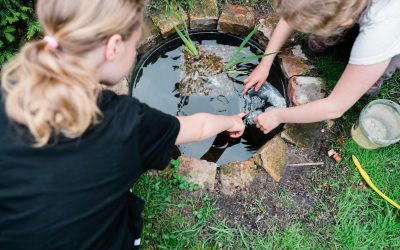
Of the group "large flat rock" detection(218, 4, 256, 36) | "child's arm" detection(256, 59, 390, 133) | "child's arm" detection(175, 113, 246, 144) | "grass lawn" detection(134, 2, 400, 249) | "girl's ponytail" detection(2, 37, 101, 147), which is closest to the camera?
"girl's ponytail" detection(2, 37, 101, 147)

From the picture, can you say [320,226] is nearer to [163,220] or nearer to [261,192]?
[261,192]

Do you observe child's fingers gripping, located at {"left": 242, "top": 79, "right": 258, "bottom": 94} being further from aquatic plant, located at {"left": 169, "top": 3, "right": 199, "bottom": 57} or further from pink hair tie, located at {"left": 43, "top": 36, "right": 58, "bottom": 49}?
pink hair tie, located at {"left": 43, "top": 36, "right": 58, "bottom": 49}

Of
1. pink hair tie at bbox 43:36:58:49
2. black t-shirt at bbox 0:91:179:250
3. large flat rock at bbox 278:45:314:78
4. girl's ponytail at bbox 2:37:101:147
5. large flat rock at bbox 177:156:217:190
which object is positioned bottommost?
large flat rock at bbox 177:156:217:190

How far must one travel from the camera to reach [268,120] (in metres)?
2.02

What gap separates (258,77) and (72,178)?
134 centimetres

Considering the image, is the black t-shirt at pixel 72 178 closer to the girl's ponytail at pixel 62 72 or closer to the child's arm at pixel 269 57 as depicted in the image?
the girl's ponytail at pixel 62 72

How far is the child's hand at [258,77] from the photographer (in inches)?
86.1

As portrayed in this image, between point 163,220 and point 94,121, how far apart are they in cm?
87

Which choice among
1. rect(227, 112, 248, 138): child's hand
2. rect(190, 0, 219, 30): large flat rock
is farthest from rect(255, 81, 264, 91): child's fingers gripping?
rect(190, 0, 219, 30): large flat rock

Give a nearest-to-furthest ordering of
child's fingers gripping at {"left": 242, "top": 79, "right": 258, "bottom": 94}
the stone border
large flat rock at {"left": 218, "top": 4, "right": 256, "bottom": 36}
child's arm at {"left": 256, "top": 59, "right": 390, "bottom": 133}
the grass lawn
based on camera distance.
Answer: child's arm at {"left": 256, "top": 59, "right": 390, "bottom": 133} < the grass lawn < the stone border < child's fingers gripping at {"left": 242, "top": 79, "right": 258, "bottom": 94} < large flat rock at {"left": 218, "top": 4, "right": 256, "bottom": 36}

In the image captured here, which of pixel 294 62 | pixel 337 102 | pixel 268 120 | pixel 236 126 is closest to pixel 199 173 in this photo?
pixel 236 126

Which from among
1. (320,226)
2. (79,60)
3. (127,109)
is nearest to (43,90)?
(79,60)

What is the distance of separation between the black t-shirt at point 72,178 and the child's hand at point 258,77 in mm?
1027

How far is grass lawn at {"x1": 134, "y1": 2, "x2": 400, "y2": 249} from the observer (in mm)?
1849
